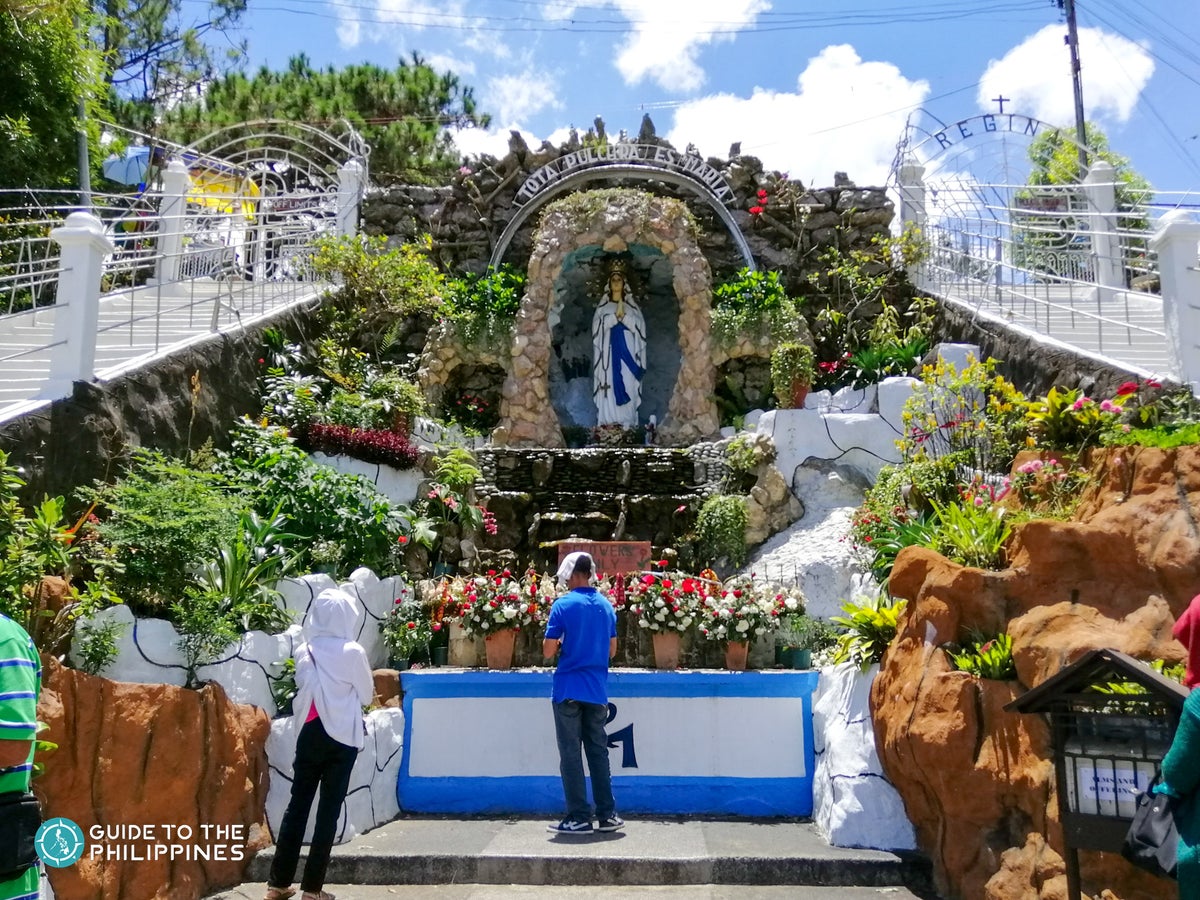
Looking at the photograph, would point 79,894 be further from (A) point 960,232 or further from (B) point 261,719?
(A) point 960,232

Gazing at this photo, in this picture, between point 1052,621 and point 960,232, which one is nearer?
point 1052,621

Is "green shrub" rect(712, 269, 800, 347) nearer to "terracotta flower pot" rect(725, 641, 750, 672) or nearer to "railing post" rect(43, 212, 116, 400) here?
"terracotta flower pot" rect(725, 641, 750, 672)

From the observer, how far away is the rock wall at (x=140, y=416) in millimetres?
6750

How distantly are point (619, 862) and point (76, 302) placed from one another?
5670 mm

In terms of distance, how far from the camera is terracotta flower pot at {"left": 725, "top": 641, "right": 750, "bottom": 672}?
23.2 ft

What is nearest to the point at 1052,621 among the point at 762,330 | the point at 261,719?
the point at 261,719

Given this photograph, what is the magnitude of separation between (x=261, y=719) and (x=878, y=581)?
14.7 feet

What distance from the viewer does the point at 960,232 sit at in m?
13.3


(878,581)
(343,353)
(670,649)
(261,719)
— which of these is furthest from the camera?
(343,353)

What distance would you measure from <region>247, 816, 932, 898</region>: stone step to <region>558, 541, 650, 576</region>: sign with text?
2.99m

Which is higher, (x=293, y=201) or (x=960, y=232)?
(x=293, y=201)

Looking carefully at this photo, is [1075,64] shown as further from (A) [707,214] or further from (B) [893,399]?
(B) [893,399]

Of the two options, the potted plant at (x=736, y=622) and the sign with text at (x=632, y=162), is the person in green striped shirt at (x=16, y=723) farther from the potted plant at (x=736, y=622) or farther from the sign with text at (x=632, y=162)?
the sign with text at (x=632, y=162)

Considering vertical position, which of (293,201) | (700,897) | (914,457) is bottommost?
(700,897)
